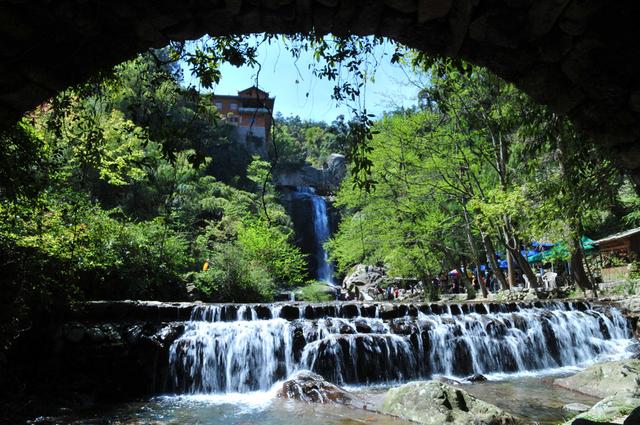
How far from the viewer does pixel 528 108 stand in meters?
5.01

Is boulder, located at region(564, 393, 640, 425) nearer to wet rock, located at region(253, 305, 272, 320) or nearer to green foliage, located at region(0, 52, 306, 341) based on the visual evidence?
green foliage, located at region(0, 52, 306, 341)

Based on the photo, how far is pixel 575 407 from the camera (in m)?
6.96

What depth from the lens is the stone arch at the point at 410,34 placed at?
2.55 metres

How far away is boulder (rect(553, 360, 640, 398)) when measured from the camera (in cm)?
746

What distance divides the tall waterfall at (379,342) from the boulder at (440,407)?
3207 millimetres

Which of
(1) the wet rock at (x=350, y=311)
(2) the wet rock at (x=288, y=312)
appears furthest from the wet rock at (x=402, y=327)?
(2) the wet rock at (x=288, y=312)

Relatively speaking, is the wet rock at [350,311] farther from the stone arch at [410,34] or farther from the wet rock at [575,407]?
the stone arch at [410,34]

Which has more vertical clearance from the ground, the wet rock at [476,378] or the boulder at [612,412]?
Result: the boulder at [612,412]

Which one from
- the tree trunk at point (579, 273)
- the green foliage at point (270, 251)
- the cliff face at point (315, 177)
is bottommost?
the tree trunk at point (579, 273)

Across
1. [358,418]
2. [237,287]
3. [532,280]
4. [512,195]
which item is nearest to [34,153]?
[358,418]

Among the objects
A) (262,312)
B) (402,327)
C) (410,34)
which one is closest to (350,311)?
(402,327)

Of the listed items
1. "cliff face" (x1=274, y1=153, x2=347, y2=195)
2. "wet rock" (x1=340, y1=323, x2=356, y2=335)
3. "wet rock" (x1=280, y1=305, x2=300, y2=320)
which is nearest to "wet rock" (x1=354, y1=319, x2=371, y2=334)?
"wet rock" (x1=340, y1=323, x2=356, y2=335)

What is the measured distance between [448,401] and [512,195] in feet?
21.2

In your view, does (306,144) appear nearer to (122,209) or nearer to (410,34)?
(122,209)
